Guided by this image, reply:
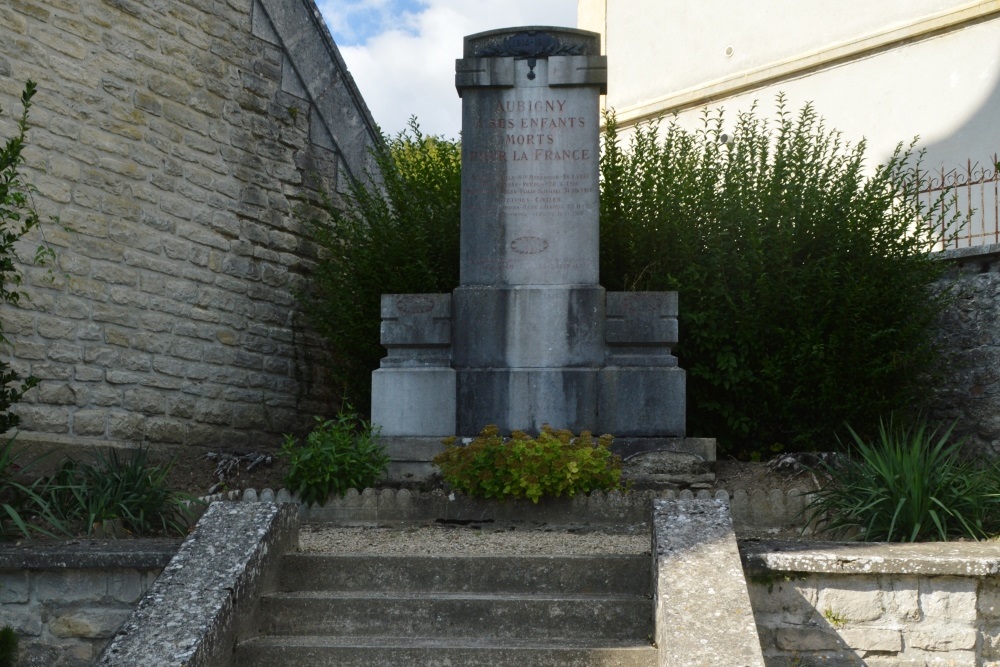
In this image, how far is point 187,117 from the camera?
27.6ft

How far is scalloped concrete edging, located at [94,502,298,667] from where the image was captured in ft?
12.5

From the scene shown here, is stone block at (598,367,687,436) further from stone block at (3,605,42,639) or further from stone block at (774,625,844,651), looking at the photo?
stone block at (3,605,42,639)

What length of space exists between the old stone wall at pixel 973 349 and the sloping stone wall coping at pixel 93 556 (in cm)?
550

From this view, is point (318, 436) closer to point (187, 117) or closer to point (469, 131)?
point (469, 131)

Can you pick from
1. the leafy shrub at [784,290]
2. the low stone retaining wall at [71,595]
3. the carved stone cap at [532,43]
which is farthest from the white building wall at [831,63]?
the low stone retaining wall at [71,595]

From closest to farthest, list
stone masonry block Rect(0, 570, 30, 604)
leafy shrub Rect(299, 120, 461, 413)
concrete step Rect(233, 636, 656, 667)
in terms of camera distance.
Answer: concrete step Rect(233, 636, 656, 667), stone masonry block Rect(0, 570, 30, 604), leafy shrub Rect(299, 120, 461, 413)

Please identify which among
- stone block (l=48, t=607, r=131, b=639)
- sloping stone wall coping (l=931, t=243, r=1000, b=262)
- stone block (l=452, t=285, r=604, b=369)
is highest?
sloping stone wall coping (l=931, t=243, r=1000, b=262)

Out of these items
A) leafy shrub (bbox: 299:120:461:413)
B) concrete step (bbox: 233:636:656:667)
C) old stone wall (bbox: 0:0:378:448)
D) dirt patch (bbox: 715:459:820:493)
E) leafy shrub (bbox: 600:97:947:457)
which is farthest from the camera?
leafy shrub (bbox: 299:120:461:413)

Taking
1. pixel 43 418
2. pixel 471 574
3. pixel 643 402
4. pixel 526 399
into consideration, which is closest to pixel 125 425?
pixel 43 418

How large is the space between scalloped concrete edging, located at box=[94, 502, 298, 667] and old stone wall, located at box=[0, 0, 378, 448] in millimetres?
2748

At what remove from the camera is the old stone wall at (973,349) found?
8.05 metres

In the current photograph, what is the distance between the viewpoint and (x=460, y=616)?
4.39 meters

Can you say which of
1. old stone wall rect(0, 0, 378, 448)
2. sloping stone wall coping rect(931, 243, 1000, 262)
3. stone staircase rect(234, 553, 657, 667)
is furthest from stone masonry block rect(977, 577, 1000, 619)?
old stone wall rect(0, 0, 378, 448)

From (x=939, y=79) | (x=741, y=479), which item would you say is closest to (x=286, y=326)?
(x=741, y=479)
